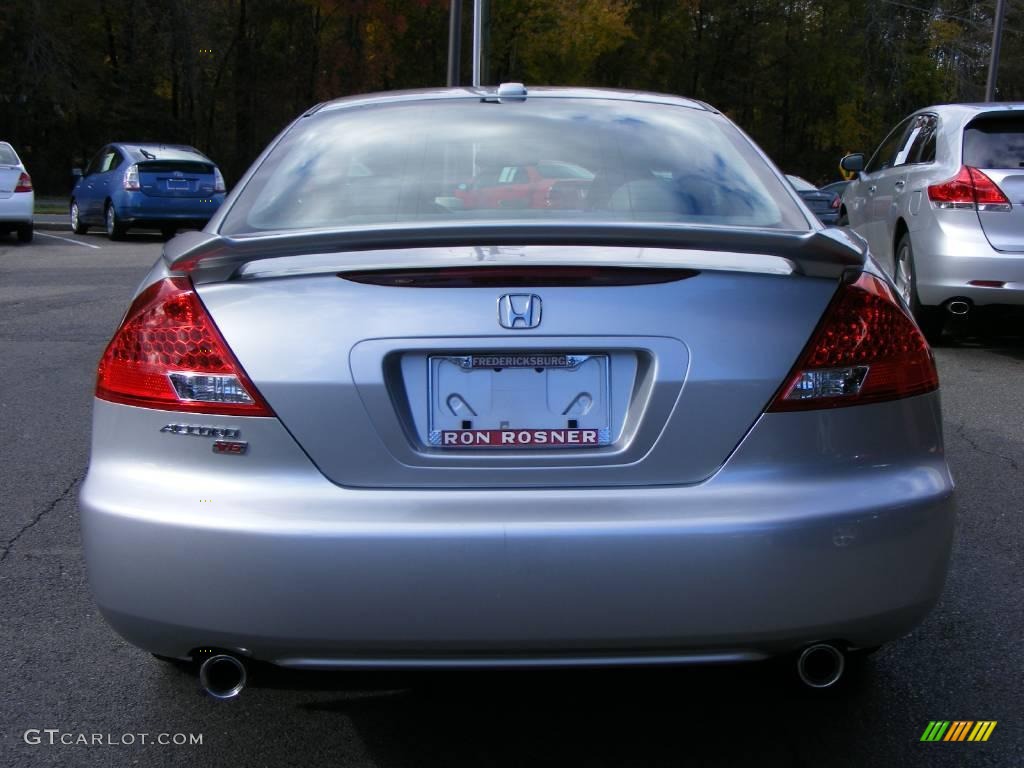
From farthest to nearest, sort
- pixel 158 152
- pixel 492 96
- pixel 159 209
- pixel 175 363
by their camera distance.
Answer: pixel 158 152 < pixel 159 209 < pixel 492 96 < pixel 175 363

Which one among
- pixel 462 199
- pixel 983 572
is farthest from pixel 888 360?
pixel 983 572

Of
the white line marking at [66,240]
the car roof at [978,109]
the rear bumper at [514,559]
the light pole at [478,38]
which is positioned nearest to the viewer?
the rear bumper at [514,559]

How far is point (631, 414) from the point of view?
2584 millimetres

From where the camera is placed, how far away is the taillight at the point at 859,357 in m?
2.63

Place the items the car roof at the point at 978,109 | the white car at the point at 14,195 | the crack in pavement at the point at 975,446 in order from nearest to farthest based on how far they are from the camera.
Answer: the crack in pavement at the point at 975,446 → the car roof at the point at 978,109 → the white car at the point at 14,195

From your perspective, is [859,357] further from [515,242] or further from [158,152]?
[158,152]

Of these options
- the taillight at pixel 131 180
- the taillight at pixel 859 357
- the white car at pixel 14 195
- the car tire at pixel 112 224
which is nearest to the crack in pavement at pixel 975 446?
the taillight at pixel 859 357

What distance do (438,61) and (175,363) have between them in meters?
50.3

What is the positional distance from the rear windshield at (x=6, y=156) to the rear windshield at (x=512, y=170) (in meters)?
16.4

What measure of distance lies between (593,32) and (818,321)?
47779 millimetres

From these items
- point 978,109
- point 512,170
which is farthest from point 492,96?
point 978,109

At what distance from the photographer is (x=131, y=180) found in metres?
19.6

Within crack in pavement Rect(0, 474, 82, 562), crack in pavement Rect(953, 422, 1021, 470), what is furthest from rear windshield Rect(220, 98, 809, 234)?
crack in pavement Rect(953, 422, 1021, 470)

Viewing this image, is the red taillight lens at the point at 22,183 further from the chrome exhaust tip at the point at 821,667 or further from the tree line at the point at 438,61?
the chrome exhaust tip at the point at 821,667
